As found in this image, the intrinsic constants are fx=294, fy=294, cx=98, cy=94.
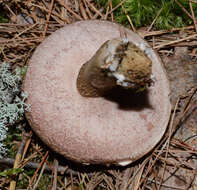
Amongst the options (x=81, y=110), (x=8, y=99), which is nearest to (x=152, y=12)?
(x=81, y=110)

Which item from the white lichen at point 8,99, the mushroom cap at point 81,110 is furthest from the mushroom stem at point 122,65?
the white lichen at point 8,99

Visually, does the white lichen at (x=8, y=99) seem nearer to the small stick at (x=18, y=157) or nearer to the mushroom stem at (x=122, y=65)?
the small stick at (x=18, y=157)

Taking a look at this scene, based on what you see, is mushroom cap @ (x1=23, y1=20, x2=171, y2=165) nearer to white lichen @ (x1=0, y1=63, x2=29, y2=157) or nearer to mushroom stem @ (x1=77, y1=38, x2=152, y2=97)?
white lichen @ (x1=0, y1=63, x2=29, y2=157)

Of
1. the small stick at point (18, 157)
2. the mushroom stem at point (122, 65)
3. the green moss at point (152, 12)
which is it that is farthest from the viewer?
the green moss at point (152, 12)

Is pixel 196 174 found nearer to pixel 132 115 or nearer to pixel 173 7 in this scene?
pixel 132 115

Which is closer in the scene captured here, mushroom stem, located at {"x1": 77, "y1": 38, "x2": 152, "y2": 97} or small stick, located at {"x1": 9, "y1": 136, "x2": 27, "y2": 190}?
mushroom stem, located at {"x1": 77, "y1": 38, "x2": 152, "y2": 97}

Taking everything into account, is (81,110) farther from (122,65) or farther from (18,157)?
(18,157)

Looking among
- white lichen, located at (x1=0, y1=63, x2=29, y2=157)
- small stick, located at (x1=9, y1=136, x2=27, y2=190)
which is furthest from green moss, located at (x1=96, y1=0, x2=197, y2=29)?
small stick, located at (x1=9, y1=136, x2=27, y2=190)
